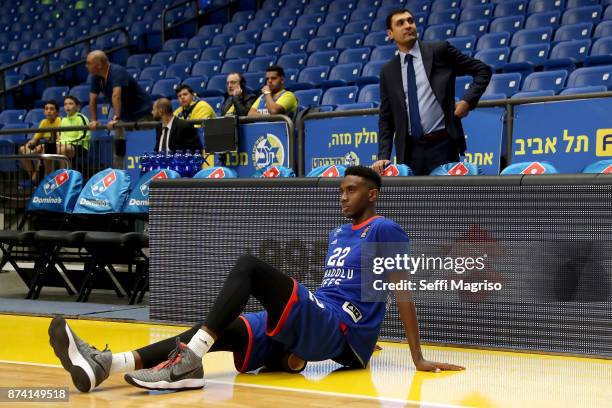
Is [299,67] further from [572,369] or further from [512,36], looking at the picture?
[572,369]

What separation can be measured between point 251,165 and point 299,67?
610 centimetres

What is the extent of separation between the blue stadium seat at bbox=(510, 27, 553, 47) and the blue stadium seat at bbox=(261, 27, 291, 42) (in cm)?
504

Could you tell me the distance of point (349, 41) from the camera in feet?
51.1

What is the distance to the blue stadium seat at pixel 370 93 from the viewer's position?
12359 mm

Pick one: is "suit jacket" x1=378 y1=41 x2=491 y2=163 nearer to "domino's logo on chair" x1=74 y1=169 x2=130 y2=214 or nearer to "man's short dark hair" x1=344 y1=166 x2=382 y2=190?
"man's short dark hair" x1=344 y1=166 x2=382 y2=190

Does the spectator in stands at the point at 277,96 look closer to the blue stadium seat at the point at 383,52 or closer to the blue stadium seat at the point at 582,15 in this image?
the blue stadium seat at the point at 383,52

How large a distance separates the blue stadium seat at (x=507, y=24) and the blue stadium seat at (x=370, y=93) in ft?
7.81

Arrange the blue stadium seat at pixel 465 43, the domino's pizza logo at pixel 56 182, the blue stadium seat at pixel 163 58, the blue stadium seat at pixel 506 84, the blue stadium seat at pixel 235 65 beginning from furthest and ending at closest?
the blue stadium seat at pixel 163 58
the blue stadium seat at pixel 235 65
the blue stadium seat at pixel 465 43
the blue stadium seat at pixel 506 84
the domino's pizza logo at pixel 56 182

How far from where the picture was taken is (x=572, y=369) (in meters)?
5.07

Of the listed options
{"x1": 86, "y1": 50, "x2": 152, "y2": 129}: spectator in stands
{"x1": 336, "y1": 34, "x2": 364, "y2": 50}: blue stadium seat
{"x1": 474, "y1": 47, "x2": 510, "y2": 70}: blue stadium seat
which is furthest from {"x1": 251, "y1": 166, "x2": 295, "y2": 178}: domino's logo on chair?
{"x1": 336, "y1": 34, "x2": 364, "y2": 50}: blue stadium seat

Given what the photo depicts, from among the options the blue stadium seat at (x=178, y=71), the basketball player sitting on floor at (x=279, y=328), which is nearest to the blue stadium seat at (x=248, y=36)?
the blue stadium seat at (x=178, y=71)

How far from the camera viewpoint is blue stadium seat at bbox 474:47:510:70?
40.7 feet

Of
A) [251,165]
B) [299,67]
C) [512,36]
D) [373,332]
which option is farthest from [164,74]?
[373,332]

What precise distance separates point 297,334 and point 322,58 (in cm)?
1082
